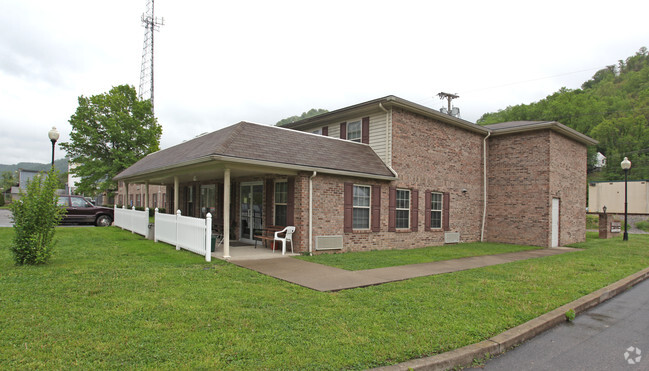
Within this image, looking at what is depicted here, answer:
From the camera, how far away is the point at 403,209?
13828 mm

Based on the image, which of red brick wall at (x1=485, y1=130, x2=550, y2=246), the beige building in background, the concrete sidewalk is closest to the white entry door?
red brick wall at (x1=485, y1=130, x2=550, y2=246)

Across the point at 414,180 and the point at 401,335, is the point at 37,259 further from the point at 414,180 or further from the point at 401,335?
the point at 414,180

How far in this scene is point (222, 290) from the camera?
6094 mm

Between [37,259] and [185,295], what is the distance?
4384 mm

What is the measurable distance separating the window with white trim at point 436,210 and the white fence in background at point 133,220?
435 inches

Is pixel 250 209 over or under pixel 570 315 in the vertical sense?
over

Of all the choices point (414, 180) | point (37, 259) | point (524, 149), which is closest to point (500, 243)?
point (524, 149)

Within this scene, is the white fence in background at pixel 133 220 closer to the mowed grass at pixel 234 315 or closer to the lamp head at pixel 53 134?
the lamp head at pixel 53 134

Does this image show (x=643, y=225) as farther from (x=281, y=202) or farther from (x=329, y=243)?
(x=281, y=202)

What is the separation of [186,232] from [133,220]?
654 centimetres

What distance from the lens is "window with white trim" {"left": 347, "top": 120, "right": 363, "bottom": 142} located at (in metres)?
14.6

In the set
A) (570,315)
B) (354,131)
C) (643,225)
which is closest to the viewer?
(570,315)

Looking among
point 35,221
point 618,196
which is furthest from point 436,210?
point 618,196

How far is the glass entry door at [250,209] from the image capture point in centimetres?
1294
